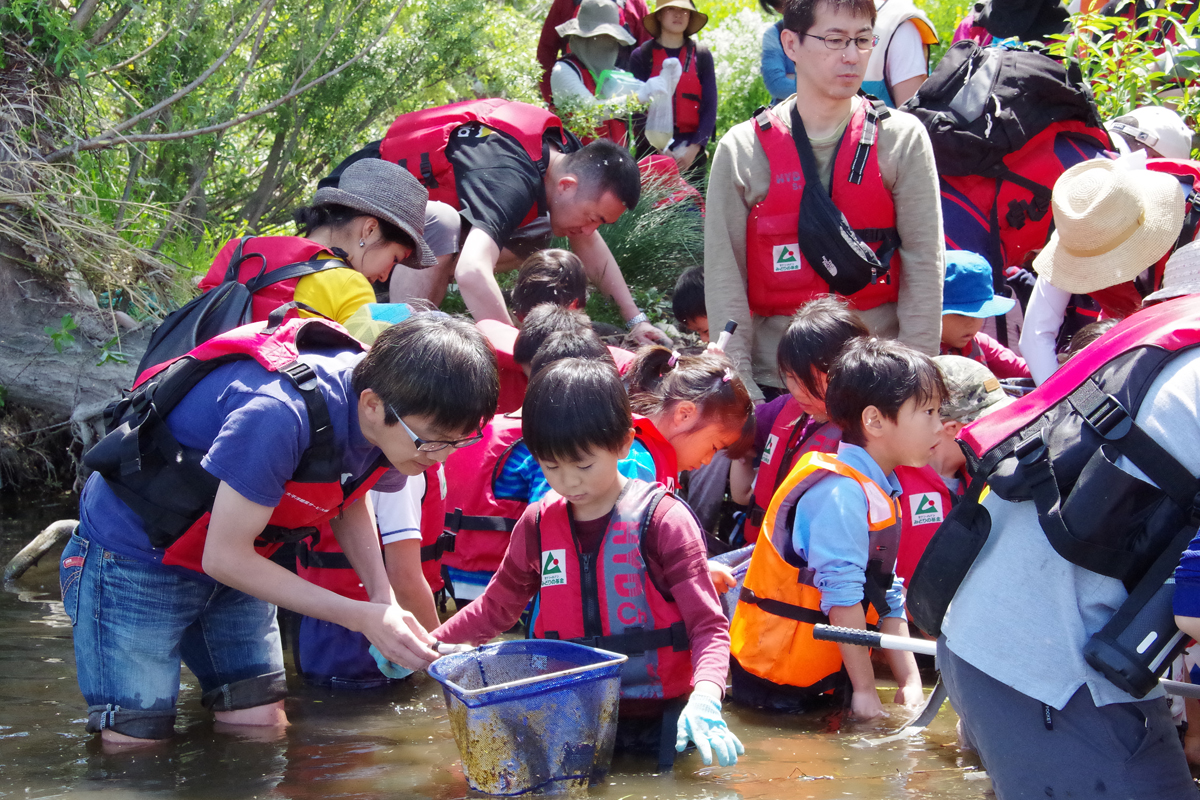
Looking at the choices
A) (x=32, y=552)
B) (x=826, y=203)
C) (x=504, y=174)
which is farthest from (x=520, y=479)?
(x=32, y=552)

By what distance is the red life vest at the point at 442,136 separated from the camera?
16.5 feet

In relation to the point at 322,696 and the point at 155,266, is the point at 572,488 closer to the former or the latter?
the point at 322,696

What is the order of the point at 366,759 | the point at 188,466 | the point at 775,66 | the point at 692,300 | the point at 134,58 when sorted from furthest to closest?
the point at 775,66 → the point at 134,58 → the point at 692,300 → the point at 366,759 → the point at 188,466

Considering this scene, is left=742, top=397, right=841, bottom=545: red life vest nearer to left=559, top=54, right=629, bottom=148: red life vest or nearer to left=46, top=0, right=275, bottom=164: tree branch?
left=559, top=54, right=629, bottom=148: red life vest

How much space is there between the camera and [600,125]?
688cm

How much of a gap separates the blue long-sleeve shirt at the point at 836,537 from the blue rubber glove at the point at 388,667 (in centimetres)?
121

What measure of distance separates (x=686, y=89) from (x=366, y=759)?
215 inches

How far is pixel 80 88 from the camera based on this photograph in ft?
19.6

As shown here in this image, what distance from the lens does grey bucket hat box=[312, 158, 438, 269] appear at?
3797 millimetres

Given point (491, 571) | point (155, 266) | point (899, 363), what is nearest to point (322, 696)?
point (491, 571)

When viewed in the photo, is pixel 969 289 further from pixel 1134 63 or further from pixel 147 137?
pixel 147 137

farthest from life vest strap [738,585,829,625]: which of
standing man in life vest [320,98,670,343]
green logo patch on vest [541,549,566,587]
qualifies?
standing man in life vest [320,98,670,343]

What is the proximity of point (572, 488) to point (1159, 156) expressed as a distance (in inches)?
137

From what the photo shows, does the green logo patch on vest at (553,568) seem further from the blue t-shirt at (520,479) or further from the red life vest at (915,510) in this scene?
the red life vest at (915,510)
